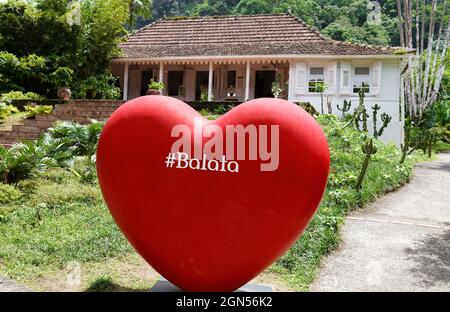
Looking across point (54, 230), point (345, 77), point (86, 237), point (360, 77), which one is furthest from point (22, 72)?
point (86, 237)

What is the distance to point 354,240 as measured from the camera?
6223mm

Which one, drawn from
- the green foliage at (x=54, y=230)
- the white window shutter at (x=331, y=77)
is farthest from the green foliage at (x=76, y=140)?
the white window shutter at (x=331, y=77)

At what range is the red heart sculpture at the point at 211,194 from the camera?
343 cm

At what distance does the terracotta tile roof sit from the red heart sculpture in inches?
653

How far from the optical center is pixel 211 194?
3459 millimetres

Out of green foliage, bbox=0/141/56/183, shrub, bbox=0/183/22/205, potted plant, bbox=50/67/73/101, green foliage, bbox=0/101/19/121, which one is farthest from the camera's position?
potted plant, bbox=50/67/73/101

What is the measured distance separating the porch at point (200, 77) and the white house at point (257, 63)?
52mm

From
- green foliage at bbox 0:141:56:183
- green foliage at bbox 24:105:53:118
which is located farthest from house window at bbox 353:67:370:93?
green foliage at bbox 0:141:56:183

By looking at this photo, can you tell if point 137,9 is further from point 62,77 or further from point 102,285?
point 102,285

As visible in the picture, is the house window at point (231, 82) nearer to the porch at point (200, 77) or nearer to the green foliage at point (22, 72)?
the porch at point (200, 77)

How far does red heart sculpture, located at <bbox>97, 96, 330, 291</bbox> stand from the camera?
3.43 meters

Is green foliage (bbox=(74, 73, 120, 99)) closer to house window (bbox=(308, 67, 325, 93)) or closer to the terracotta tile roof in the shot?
the terracotta tile roof

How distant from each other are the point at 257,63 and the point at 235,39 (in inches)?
65.8
